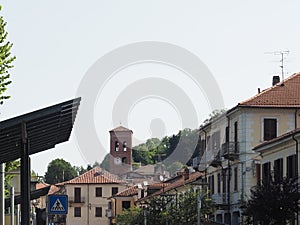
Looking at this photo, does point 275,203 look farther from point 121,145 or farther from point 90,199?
point 121,145

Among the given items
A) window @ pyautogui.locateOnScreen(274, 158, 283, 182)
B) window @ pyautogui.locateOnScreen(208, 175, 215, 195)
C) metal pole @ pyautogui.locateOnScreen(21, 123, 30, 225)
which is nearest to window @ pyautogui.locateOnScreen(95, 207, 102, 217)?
window @ pyautogui.locateOnScreen(208, 175, 215, 195)

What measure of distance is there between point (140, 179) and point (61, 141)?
155m

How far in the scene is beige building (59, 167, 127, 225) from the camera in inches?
5861

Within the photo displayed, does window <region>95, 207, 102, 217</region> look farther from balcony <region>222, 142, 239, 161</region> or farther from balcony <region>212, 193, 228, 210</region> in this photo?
balcony <region>222, 142, 239, 161</region>

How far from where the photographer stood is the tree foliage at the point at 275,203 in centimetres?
4569

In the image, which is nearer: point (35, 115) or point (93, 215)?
point (35, 115)

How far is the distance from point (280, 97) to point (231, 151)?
5125 mm

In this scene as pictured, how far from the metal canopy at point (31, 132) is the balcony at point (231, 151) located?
38.7 meters

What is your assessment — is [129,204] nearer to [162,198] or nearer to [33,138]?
[162,198]

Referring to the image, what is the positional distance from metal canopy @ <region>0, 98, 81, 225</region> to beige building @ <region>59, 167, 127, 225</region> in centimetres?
12121

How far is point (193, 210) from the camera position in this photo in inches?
2726

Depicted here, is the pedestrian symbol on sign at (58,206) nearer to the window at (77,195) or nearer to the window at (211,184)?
the window at (211,184)

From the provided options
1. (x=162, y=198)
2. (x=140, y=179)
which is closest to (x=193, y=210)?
(x=162, y=198)

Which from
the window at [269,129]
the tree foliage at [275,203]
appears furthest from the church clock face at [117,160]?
the tree foliage at [275,203]
